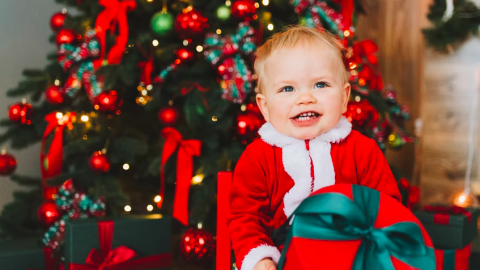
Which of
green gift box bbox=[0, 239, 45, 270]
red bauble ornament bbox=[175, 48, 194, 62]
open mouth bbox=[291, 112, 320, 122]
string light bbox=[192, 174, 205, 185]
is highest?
red bauble ornament bbox=[175, 48, 194, 62]

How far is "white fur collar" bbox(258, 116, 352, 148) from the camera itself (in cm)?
82

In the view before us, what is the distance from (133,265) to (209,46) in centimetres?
67

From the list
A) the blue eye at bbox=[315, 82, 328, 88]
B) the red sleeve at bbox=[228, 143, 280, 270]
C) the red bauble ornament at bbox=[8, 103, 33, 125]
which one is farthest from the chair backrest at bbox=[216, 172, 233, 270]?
the red bauble ornament at bbox=[8, 103, 33, 125]

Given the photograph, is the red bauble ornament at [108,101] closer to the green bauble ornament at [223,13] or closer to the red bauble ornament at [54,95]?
the red bauble ornament at [54,95]

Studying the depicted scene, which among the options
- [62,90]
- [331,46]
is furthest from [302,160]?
[62,90]

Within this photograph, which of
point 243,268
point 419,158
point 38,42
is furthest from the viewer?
point 419,158

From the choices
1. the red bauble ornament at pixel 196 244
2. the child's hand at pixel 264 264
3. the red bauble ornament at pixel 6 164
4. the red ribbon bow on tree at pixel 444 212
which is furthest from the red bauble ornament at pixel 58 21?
the red ribbon bow on tree at pixel 444 212

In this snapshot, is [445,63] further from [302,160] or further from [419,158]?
[302,160]

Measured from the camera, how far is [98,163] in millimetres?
1361

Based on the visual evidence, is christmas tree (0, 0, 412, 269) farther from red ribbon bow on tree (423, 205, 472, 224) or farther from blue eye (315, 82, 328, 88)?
blue eye (315, 82, 328, 88)

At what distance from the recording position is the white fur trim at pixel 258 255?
734 mm

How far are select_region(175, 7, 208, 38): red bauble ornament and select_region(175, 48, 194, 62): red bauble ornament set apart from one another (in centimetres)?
5

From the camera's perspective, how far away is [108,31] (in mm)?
1518

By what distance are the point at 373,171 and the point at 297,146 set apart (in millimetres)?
148
